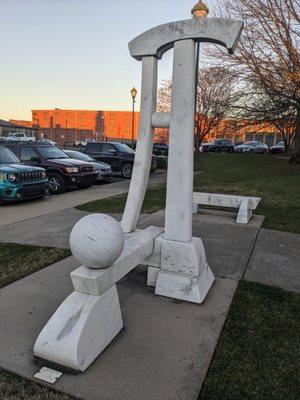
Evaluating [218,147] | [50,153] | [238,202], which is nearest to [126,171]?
[50,153]

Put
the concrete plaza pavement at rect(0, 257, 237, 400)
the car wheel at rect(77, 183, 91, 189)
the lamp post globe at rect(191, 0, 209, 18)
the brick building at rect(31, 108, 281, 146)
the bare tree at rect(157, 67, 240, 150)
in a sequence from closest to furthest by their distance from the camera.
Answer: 1. the concrete plaza pavement at rect(0, 257, 237, 400)
2. the lamp post globe at rect(191, 0, 209, 18)
3. the car wheel at rect(77, 183, 91, 189)
4. the bare tree at rect(157, 67, 240, 150)
5. the brick building at rect(31, 108, 281, 146)

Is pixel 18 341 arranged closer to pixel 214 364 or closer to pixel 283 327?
pixel 214 364

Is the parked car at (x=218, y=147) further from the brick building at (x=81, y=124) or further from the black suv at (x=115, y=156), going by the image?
the brick building at (x=81, y=124)

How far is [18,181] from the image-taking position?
9.27 meters

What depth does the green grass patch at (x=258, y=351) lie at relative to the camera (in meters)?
2.39

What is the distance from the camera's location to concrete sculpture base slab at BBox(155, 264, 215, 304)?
354 cm

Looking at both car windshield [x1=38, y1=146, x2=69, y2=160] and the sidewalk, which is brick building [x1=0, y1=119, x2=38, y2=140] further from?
the sidewalk

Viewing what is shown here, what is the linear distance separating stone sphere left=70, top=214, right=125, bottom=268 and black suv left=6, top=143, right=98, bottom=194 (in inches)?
377

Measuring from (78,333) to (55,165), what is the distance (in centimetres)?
1003

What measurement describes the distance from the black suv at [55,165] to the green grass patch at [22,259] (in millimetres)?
6628

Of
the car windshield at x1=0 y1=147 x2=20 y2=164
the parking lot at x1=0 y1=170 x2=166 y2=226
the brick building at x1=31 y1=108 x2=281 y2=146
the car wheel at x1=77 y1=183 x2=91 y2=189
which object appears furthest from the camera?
the brick building at x1=31 y1=108 x2=281 y2=146

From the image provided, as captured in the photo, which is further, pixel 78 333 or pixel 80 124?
pixel 80 124

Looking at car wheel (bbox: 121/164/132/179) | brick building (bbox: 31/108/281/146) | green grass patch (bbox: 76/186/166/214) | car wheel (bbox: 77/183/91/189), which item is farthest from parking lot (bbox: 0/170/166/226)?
brick building (bbox: 31/108/281/146)

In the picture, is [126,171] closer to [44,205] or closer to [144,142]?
[44,205]
